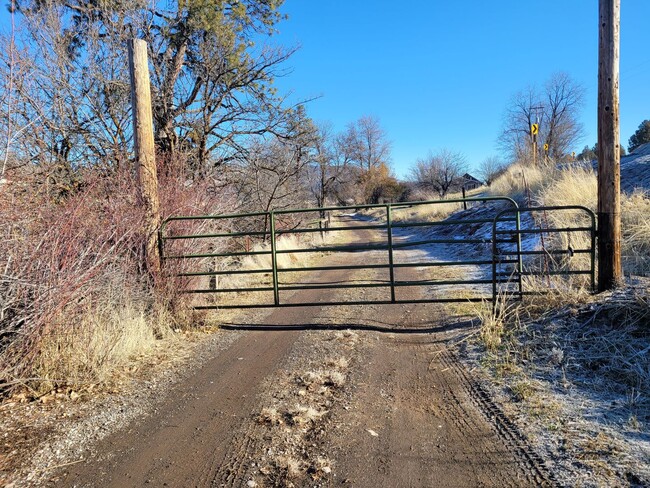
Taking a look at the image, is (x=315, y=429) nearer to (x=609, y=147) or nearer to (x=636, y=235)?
(x=609, y=147)

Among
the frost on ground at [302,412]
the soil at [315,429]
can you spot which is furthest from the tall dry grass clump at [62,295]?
the frost on ground at [302,412]

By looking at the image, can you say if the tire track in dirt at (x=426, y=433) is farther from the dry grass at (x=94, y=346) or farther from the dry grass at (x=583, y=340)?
the dry grass at (x=94, y=346)

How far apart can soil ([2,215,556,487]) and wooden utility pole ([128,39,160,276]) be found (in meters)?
2.34

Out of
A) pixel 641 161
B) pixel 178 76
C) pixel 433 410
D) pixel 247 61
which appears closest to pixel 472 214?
pixel 641 161

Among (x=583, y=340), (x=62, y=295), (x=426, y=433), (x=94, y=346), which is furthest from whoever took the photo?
(x=583, y=340)

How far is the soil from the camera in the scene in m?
2.86

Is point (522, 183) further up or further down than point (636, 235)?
further up

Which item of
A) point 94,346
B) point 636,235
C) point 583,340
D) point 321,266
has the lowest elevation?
point 583,340

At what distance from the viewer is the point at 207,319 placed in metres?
6.97

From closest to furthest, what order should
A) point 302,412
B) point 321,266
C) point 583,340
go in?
point 302,412 < point 583,340 < point 321,266

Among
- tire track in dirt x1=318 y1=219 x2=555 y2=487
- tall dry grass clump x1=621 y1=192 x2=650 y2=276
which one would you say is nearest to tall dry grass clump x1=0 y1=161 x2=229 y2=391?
tire track in dirt x1=318 y1=219 x2=555 y2=487

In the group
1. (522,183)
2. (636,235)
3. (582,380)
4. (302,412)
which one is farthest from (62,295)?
(522,183)

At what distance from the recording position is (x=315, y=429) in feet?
11.2

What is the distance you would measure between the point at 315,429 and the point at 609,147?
210 inches
